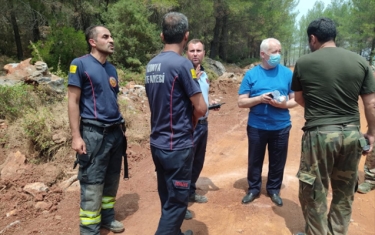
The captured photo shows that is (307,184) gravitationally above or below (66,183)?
above

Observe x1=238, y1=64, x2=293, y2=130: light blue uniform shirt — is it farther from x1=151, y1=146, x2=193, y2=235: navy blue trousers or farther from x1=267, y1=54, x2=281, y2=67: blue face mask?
x1=151, y1=146, x2=193, y2=235: navy blue trousers

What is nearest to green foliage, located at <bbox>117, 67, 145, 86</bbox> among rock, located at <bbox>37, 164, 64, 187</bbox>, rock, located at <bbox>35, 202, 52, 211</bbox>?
rock, located at <bbox>37, 164, 64, 187</bbox>

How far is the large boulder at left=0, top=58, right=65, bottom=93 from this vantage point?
687 cm

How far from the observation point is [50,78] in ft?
23.9

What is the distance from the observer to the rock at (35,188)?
377 cm

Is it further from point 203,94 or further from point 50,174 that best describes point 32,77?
point 203,94

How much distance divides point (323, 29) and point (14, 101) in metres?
5.78

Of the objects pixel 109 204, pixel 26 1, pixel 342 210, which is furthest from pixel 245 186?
pixel 26 1

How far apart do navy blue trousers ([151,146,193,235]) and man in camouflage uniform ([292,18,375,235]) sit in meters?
1.08

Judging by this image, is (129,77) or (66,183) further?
(129,77)

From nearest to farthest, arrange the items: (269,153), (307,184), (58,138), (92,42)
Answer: (307,184) → (92,42) → (269,153) → (58,138)

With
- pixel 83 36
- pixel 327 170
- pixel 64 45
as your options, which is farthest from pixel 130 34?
pixel 327 170

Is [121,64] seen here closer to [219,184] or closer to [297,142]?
[297,142]

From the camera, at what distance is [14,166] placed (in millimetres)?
4379
